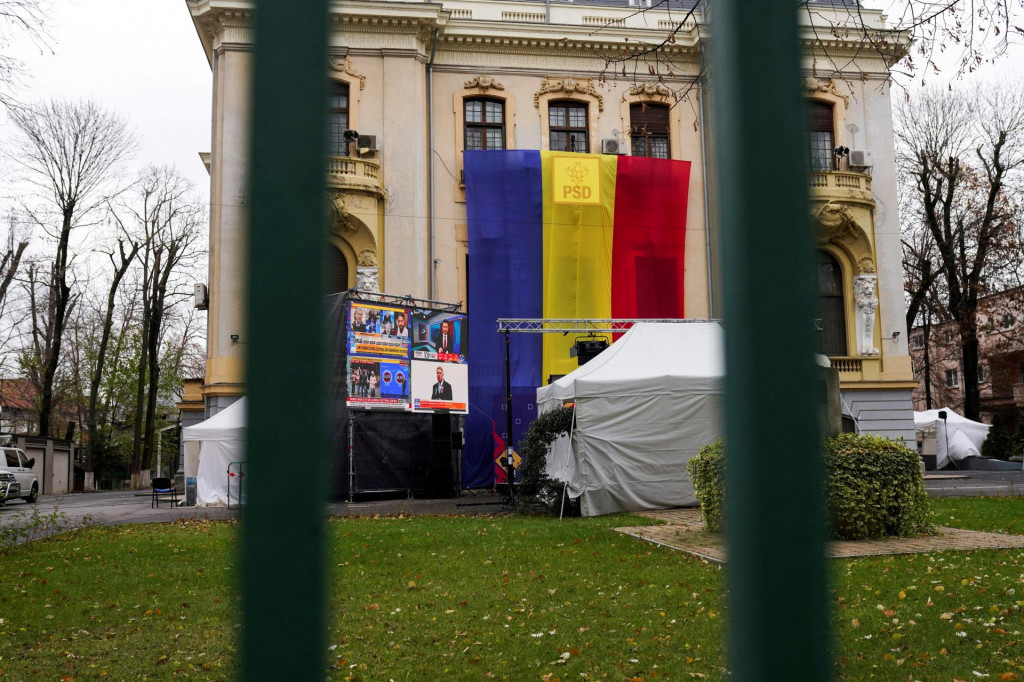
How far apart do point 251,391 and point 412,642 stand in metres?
5.21

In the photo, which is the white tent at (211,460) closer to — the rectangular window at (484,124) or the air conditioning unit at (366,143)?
the air conditioning unit at (366,143)

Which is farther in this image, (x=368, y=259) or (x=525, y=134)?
(x=525, y=134)

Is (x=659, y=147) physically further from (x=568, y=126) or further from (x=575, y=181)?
(x=575, y=181)

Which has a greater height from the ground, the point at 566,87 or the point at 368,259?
the point at 566,87

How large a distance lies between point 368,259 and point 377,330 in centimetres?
519

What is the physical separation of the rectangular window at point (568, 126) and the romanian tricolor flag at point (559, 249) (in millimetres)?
1174

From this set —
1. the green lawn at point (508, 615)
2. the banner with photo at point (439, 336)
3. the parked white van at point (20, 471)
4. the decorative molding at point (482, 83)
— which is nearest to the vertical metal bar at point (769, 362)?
the green lawn at point (508, 615)

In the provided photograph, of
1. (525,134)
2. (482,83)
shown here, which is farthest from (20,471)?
(525,134)

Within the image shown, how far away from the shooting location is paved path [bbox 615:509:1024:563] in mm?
8367

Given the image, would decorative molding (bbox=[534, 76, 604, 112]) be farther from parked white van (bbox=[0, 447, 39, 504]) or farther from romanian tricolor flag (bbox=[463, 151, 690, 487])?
parked white van (bbox=[0, 447, 39, 504])

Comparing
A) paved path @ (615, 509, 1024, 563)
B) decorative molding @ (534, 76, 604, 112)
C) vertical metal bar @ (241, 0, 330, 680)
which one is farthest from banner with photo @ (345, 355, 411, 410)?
vertical metal bar @ (241, 0, 330, 680)

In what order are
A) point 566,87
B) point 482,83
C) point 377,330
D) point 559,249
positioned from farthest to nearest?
point 566,87 → point 482,83 → point 559,249 → point 377,330

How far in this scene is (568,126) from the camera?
24688mm

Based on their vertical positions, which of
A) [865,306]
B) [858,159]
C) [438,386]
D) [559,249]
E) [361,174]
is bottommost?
[438,386]
